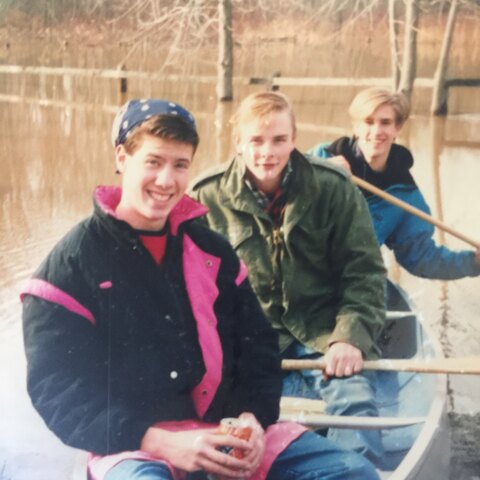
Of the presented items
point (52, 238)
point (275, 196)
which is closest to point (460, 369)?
point (275, 196)

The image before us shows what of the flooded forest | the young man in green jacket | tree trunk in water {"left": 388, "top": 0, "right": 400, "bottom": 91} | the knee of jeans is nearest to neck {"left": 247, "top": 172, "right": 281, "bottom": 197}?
the young man in green jacket

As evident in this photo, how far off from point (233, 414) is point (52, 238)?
0.66 meters

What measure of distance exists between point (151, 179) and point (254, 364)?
28 cm

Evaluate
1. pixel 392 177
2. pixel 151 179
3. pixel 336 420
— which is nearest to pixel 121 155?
pixel 151 179

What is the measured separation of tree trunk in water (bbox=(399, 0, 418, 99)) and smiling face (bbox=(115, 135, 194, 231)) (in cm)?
74

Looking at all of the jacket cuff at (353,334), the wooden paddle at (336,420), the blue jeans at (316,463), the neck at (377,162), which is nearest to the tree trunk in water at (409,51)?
the neck at (377,162)

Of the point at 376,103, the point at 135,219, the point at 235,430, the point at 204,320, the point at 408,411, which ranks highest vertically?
the point at 376,103

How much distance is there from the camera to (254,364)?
103cm

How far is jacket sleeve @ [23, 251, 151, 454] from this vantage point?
2.97 feet

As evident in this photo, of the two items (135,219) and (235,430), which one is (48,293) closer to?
(135,219)

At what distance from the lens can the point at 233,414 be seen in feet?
3.33

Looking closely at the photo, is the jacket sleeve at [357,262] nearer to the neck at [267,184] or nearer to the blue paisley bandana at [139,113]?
the neck at [267,184]

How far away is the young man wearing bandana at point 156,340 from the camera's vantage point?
92 centimetres

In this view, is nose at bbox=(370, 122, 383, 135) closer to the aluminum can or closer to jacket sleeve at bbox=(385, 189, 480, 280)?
jacket sleeve at bbox=(385, 189, 480, 280)
